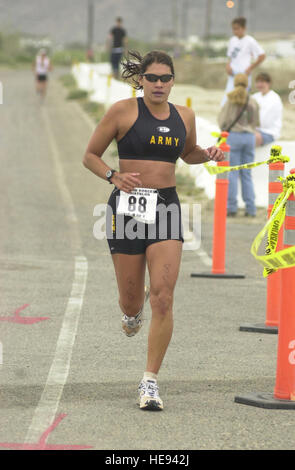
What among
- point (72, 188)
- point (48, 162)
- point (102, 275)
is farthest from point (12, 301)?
point (48, 162)

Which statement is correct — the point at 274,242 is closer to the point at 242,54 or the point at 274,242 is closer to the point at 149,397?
the point at 149,397

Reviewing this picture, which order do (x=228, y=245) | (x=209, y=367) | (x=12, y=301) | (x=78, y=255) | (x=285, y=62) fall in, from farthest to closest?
(x=285, y=62) → (x=228, y=245) → (x=78, y=255) → (x=12, y=301) → (x=209, y=367)

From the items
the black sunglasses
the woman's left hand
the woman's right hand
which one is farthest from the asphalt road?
the black sunglasses

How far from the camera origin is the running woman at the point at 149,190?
6227 millimetres

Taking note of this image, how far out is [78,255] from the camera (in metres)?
12.4

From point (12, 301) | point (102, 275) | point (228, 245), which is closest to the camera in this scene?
point (12, 301)

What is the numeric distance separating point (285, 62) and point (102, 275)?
202 ft

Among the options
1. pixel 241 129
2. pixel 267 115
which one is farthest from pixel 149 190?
pixel 267 115

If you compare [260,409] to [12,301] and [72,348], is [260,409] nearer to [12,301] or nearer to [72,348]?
[72,348]

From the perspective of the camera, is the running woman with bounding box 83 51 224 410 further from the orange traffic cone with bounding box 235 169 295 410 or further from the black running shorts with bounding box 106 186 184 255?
the orange traffic cone with bounding box 235 169 295 410

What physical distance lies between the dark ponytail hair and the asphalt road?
1953mm

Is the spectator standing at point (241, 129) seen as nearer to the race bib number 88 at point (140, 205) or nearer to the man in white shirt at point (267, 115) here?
the man in white shirt at point (267, 115)

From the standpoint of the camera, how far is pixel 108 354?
7.46m

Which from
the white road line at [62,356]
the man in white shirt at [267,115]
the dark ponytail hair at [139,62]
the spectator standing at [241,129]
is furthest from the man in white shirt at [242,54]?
the dark ponytail hair at [139,62]
